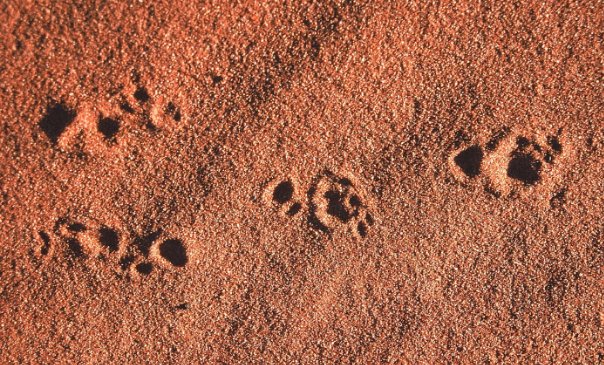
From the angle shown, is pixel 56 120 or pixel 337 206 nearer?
pixel 56 120

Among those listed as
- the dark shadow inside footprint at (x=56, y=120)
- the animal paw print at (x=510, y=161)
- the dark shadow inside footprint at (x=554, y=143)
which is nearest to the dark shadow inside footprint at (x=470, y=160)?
the animal paw print at (x=510, y=161)

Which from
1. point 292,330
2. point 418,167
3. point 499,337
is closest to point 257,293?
point 292,330

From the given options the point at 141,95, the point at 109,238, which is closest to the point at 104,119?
the point at 141,95

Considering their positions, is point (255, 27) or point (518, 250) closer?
point (255, 27)

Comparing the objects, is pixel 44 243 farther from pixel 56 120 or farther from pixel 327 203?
pixel 327 203

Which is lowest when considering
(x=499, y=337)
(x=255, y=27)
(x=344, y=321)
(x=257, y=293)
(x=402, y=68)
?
(x=499, y=337)

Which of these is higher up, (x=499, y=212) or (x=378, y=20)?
(x=378, y=20)

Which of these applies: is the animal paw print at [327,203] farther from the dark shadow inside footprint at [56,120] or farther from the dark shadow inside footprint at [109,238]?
the dark shadow inside footprint at [56,120]

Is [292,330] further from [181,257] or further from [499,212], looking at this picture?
[499,212]
